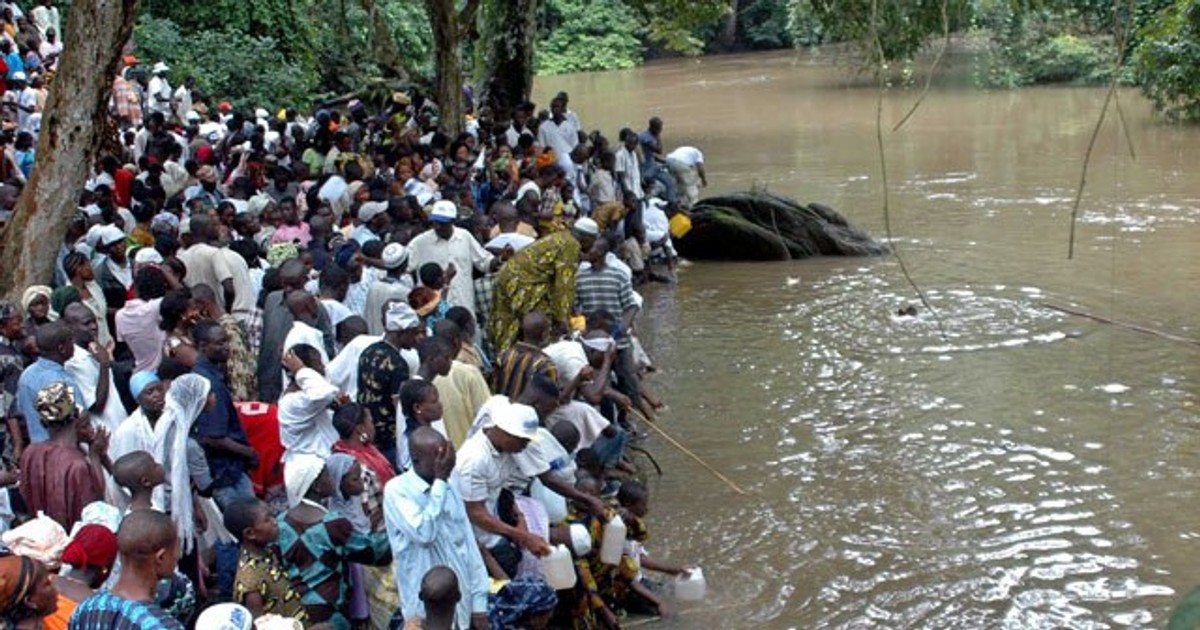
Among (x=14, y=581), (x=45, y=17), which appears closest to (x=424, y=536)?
(x=14, y=581)

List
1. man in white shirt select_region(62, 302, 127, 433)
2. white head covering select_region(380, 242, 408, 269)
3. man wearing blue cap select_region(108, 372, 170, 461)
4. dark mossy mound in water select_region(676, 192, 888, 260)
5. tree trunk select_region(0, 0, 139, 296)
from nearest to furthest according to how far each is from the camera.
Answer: man wearing blue cap select_region(108, 372, 170, 461) < man in white shirt select_region(62, 302, 127, 433) < white head covering select_region(380, 242, 408, 269) < tree trunk select_region(0, 0, 139, 296) < dark mossy mound in water select_region(676, 192, 888, 260)

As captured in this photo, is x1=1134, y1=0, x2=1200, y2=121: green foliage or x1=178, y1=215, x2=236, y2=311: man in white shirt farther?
x1=1134, y1=0, x2=1200, y2=121: green foliage

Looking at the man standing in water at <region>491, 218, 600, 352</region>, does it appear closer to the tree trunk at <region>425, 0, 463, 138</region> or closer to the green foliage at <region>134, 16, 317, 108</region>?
the tree trunk at <region>425, 0, 463, 138</region>

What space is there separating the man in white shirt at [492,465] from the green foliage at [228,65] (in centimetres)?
1645

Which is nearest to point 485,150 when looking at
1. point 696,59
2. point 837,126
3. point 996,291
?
point 996,291

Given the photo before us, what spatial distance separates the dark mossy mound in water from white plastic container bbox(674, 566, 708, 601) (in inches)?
352

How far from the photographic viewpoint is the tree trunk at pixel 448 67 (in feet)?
50.6

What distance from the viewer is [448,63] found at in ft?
50.6

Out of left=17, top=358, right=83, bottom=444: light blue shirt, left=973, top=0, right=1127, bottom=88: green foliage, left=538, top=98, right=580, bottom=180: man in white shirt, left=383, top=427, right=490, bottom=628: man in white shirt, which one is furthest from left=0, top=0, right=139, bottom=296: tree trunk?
left=973, top=0, right=1127, bottom=88: green foliage

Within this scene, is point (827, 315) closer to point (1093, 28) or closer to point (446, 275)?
point (446, 275)

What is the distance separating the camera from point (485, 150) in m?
14.3

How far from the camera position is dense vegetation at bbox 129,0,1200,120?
1541cm

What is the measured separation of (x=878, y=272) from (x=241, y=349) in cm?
884

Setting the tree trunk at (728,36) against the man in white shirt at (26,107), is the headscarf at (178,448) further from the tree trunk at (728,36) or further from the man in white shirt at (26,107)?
the tree trunk at (728,36)
